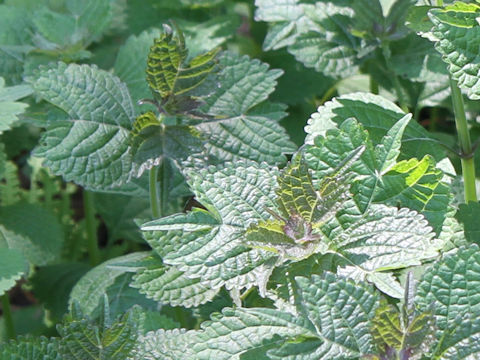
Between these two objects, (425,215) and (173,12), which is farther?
(173,12)

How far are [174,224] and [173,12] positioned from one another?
115 cm

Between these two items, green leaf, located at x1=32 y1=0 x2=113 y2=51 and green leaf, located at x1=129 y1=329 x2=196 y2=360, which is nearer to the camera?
green leaf, located at x1=129 y1=329 x2=196 y2=360

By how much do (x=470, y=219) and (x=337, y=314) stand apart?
15.6 inches

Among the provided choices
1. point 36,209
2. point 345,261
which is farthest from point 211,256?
point 36,209

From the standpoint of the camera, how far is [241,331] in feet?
3.16

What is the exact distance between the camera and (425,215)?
1.09 m

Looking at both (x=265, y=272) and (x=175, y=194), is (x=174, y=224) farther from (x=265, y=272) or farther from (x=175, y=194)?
(x=175, y=194)

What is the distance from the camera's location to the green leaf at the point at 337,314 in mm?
911

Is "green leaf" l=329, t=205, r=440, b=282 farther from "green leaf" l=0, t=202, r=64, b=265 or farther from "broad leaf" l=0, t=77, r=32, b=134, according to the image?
"green leaf" l=0, t=202, r=64, b=265

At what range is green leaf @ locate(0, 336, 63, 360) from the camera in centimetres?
104

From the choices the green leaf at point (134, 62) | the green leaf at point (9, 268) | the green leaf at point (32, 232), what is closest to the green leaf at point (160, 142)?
the green leaf at point (9, 268)

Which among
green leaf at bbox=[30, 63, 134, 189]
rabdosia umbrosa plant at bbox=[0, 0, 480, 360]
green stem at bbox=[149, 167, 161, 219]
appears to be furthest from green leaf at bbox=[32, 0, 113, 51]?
green stem at bbox=[149, 167, 161, 219]

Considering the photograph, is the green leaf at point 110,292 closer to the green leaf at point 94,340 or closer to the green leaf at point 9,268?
the green leaf at point 9,268

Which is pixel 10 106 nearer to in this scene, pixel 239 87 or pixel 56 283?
pixel 239 87
